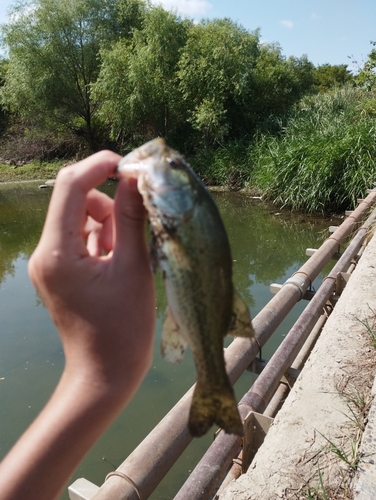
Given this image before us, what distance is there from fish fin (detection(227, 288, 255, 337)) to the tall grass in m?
11.5

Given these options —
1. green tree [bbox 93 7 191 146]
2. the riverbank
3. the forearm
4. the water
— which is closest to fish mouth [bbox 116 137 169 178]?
the forearm

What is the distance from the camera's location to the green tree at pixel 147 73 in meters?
19.2

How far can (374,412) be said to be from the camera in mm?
2463

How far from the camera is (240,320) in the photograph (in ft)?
3.79

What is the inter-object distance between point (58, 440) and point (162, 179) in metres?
0.67

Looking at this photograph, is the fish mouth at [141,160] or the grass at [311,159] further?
the grass at [311,159]

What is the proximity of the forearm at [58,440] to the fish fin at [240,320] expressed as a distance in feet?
1.11

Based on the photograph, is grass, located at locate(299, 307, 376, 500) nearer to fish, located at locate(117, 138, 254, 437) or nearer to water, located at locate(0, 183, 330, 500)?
fish, located at locate(117, 138, 254, 437)

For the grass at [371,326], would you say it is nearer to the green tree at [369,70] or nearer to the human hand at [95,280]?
the human hand at [95,280]

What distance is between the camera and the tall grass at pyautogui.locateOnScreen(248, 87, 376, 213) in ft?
39.5

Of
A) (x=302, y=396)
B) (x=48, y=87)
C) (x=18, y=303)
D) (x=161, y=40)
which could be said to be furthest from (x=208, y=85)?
(x=302, y=396)

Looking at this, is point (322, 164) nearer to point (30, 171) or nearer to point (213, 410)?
point (213, 410)

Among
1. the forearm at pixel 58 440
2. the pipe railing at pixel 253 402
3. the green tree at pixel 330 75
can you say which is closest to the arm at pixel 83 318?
the forearm at pixel 58 440

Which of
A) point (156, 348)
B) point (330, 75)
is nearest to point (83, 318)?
point (156, 348)
